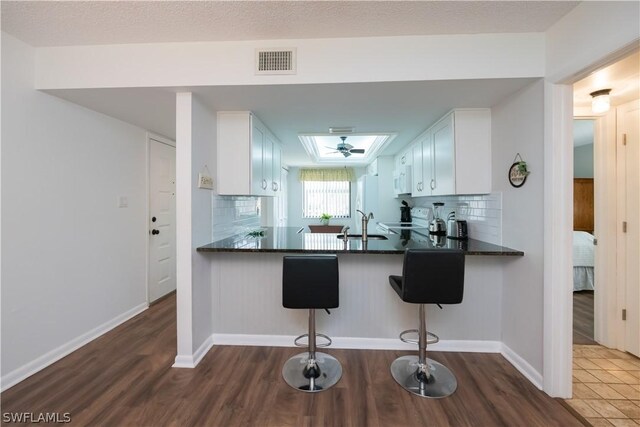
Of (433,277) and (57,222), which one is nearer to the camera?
(433,277)

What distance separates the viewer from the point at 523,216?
1.99 metres

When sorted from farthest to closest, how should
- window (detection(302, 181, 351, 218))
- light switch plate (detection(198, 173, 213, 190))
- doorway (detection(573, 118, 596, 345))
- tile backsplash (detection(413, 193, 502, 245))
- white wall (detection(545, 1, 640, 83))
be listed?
window (detection(302, 181, 351, 218)) → doorway (detection(573, 118, 596, 345)) → tile backsplash (detection(413, 193, 502, 245)) → light switch plate (detection(198, 173, 213, 190)) → white wall (detection(545, 1, 640, 83))

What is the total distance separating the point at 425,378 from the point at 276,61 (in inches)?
97.8

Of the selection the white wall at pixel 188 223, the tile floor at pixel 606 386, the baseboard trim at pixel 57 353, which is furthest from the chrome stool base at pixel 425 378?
the baseboard trim at pixel 57 353

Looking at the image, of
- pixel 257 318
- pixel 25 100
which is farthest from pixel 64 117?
pixel 257 318

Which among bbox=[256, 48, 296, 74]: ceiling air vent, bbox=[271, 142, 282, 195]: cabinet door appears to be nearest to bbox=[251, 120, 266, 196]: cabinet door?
bbox=[271, 142, 282, 195]: cabinet door

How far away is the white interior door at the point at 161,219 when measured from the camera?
3.36 meters

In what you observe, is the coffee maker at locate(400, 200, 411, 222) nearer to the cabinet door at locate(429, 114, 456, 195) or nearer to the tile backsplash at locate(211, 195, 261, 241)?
the cabinet door at locate(429, 114, 456, 195)

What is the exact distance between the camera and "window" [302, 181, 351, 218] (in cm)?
702

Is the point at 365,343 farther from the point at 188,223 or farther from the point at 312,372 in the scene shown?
the point at 188,223

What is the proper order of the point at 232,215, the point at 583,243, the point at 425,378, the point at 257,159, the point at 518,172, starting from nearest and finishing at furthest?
the point at 425,378
the point at 518,172
the point at 257,159
the point at 232,215
the point at 583,243

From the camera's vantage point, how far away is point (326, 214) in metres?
6.87

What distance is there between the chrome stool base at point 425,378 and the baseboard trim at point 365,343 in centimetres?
22

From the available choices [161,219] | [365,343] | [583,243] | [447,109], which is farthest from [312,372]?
[583,243]
